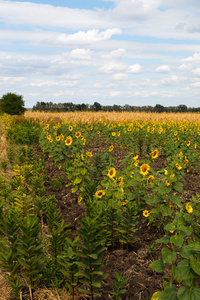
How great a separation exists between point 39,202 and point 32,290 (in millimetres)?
1509

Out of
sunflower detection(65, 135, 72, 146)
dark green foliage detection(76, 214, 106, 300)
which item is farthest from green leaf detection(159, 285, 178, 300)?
sunflower detection(65, 135, 72, 146)

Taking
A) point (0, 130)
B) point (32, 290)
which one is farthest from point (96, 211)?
point (0, 130)

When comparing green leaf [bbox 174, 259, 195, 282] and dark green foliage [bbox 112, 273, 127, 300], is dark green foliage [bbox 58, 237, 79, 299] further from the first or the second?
green leaf [bbox 174, 259, 195, 282]

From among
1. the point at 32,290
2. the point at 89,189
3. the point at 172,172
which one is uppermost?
the point at 172,172

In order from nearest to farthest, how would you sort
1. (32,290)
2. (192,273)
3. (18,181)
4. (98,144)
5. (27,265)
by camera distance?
(192,273) < (27,265) < (32,290) < (18,181) < (98,144)

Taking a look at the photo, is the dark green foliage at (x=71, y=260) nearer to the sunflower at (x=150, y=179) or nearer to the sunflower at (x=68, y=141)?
the sunflower at (x=150, y=179)

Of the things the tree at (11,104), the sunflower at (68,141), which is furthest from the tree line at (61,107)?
the sunflower at (68,141)

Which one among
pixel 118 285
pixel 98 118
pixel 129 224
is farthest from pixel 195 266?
pixel 98 118

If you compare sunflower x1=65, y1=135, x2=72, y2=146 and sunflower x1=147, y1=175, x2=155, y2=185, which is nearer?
sunflower x1=147, y1=175, x2=155, y2=185

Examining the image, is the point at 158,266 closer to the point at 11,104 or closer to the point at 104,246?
the point at 104,246

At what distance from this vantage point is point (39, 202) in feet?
12.8

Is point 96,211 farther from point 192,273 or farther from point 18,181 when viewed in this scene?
point 18,181

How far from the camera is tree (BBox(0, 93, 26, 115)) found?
22344 millimetres

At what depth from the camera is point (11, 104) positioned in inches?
882
